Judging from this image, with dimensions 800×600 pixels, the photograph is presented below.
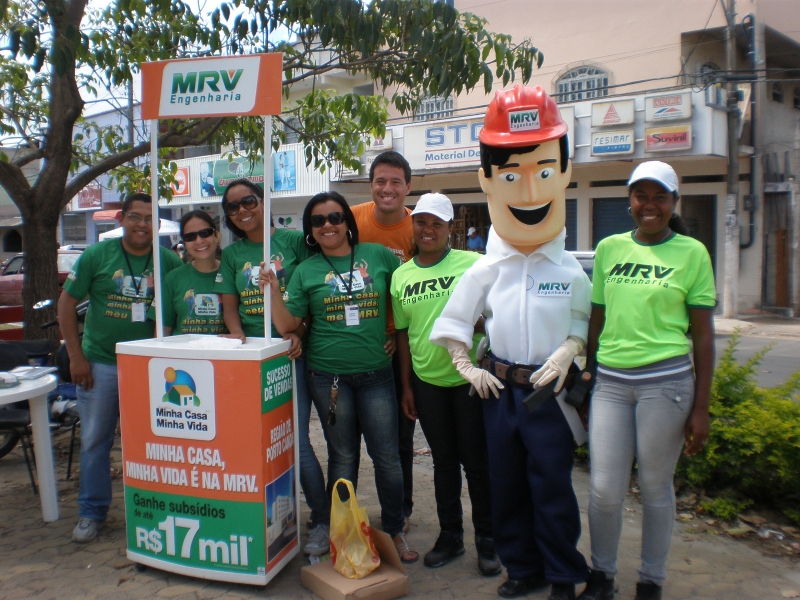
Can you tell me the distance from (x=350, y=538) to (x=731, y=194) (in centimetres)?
1335

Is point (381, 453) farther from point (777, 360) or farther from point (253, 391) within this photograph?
point (777, 360)

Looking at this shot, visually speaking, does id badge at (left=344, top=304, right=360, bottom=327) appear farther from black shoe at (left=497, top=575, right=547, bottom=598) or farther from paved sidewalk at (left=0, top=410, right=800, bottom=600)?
black shoe at (left=497, top=575, right=547, bottom=598)

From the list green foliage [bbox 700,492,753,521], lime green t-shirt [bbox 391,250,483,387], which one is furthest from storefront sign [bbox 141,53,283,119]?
green foliage [bbox 700,492,753,521]

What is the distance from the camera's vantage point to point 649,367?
9.19 feet

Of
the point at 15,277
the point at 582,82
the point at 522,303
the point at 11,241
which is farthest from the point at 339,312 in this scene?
the point at 11,241

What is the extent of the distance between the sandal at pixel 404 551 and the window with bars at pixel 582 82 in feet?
47.5

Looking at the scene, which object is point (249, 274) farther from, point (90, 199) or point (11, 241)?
point (11, 241)

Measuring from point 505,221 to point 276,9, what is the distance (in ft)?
10.1

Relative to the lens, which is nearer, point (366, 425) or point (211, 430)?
point (211, 430)

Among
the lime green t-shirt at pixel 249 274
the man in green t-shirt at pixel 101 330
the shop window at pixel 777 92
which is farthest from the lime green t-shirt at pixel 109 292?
the shop window at pixel 777 92

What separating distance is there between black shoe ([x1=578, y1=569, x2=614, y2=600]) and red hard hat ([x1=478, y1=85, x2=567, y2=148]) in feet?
6.22

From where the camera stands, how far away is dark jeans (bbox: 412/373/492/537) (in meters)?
3.32

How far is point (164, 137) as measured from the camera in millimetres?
6363

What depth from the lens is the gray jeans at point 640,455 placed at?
2.81 m
